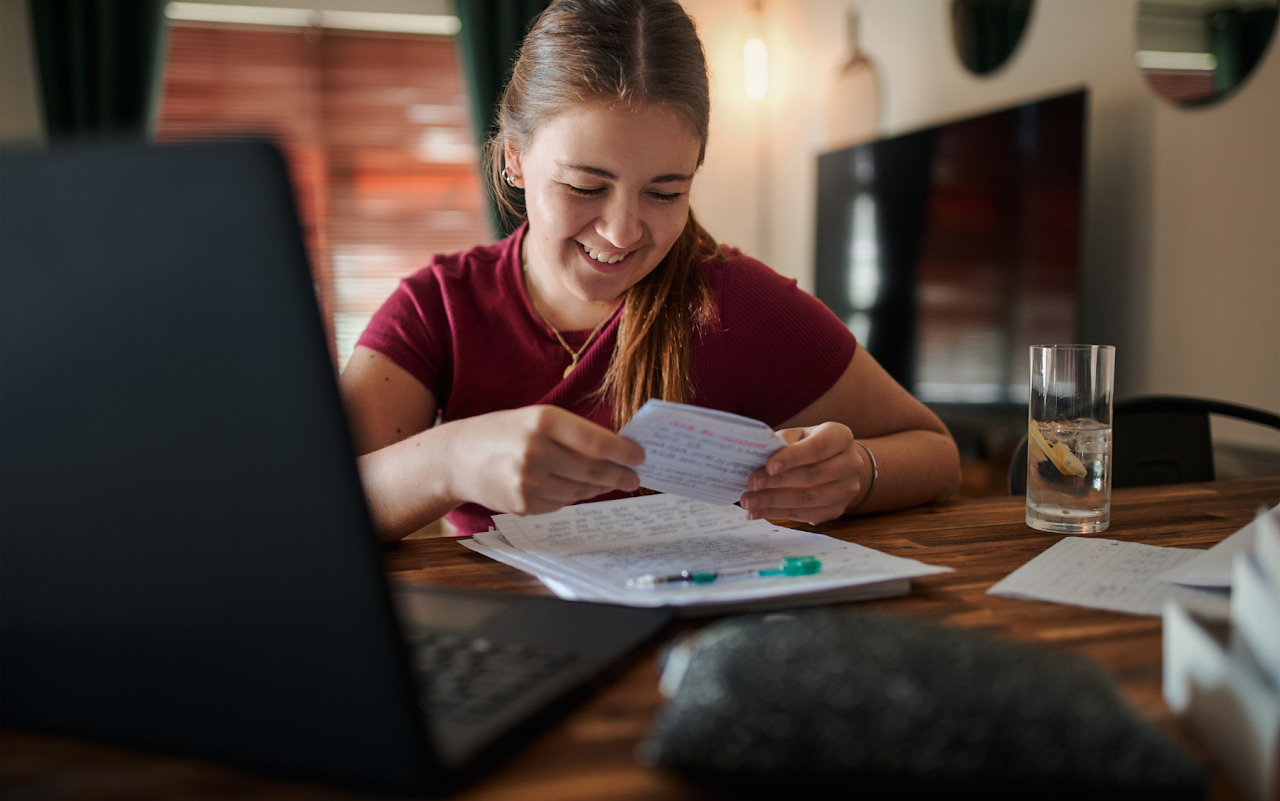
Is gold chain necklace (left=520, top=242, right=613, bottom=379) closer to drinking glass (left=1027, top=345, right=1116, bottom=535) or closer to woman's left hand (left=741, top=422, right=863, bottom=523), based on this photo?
woman's left hand (left=741, top=422, right=863, bottom=523)

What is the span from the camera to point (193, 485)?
0.38m

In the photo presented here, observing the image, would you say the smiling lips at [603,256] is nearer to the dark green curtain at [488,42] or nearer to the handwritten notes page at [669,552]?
the handwritten notes page at [669,552]

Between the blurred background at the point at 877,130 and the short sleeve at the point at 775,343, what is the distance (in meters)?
0.30

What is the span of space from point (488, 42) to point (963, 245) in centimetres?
199

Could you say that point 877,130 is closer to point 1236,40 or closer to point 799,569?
point 1236,40

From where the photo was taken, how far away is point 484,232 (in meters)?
3.78

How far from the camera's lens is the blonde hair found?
1.07 m

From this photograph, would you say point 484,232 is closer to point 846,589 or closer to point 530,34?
point 530,34

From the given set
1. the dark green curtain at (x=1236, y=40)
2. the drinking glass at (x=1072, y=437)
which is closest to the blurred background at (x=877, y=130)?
the dark green curtain at (x=1236, y=40)

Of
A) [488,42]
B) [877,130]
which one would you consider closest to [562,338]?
[877,130]

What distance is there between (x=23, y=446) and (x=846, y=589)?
52 cm

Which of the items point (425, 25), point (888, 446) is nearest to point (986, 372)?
point (888, 446)

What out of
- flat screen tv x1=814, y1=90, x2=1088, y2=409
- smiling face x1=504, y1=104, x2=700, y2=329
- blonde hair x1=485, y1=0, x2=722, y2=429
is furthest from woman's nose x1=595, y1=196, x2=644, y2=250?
flat screen tv x1=814, y1=90, x2=1088, y2=409

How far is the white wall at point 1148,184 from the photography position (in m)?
1.84
